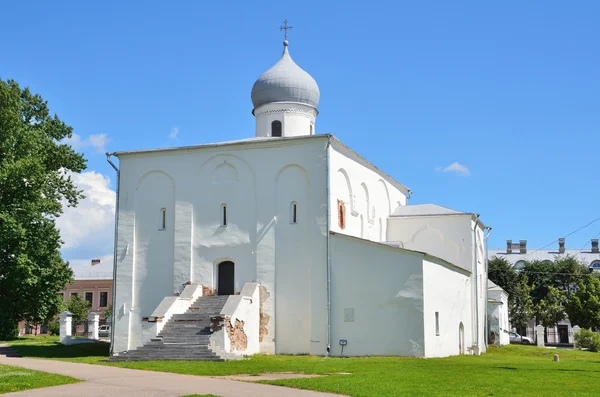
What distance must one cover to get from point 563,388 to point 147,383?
26.3ft

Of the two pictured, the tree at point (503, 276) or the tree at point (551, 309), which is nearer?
the tree at point (551, 309)

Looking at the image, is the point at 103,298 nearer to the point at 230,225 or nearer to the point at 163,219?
the point at 163,219

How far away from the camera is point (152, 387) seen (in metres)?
13.0

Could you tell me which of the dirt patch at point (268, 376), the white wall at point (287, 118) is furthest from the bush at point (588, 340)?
the dirt patch at point (268, 376)

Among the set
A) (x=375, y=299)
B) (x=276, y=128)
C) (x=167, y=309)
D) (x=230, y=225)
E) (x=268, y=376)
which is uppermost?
(x=276, y=128)

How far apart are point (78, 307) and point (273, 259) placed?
115 feet

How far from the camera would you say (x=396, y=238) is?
3134 centimetres

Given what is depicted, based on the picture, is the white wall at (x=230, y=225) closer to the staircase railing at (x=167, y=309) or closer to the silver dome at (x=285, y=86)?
the staircase railing at (x=167, y=309)

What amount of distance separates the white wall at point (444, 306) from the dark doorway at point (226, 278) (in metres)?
6.81

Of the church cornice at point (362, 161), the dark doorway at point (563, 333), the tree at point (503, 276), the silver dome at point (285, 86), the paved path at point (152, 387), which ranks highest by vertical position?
the silver dome at point (285, 86)

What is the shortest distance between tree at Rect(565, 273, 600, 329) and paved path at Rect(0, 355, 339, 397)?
125ft

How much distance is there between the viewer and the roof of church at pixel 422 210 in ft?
101

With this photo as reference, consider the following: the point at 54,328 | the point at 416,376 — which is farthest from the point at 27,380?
the point at 54,328

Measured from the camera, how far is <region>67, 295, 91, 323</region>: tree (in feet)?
177
